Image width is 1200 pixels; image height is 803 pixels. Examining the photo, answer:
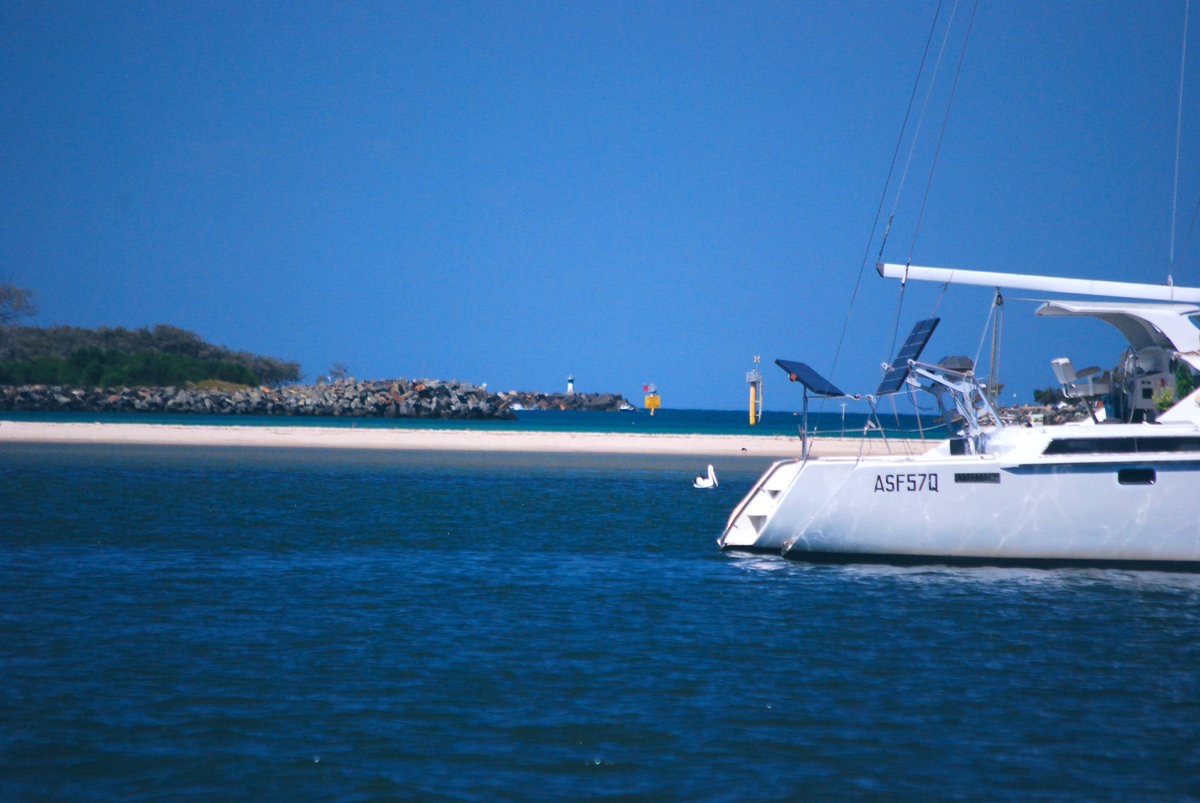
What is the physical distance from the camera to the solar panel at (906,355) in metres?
14.2

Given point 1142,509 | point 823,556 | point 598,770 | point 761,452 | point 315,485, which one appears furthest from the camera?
point 761,452

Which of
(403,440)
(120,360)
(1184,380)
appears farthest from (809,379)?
(120,360)

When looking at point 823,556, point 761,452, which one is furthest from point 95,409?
point 823,556

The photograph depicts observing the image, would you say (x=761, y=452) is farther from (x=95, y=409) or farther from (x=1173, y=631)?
(x=95, y=409)

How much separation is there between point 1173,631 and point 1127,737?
4104mm

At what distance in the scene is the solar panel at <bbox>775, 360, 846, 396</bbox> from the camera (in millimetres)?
14750

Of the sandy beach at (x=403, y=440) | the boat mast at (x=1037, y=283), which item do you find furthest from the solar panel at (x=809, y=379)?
the sandy beach at (x=403, y=440)

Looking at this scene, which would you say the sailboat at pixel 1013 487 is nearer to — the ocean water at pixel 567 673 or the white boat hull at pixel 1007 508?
the white boat hull at pixel 1007 508

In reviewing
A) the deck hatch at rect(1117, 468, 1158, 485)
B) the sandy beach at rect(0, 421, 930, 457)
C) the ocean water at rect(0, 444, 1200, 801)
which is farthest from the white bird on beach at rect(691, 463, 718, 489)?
the sandy beach at rect(0, 421, 930, 457)

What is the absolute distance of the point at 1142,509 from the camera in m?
13.1

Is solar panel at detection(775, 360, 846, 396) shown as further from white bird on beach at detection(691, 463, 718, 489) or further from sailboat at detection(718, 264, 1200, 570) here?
white bird on beach at detection(691, 463, 718, 489)

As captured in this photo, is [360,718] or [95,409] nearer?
[360,718]

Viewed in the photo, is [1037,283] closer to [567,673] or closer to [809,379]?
[809,379]

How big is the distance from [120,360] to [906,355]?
108 meters
